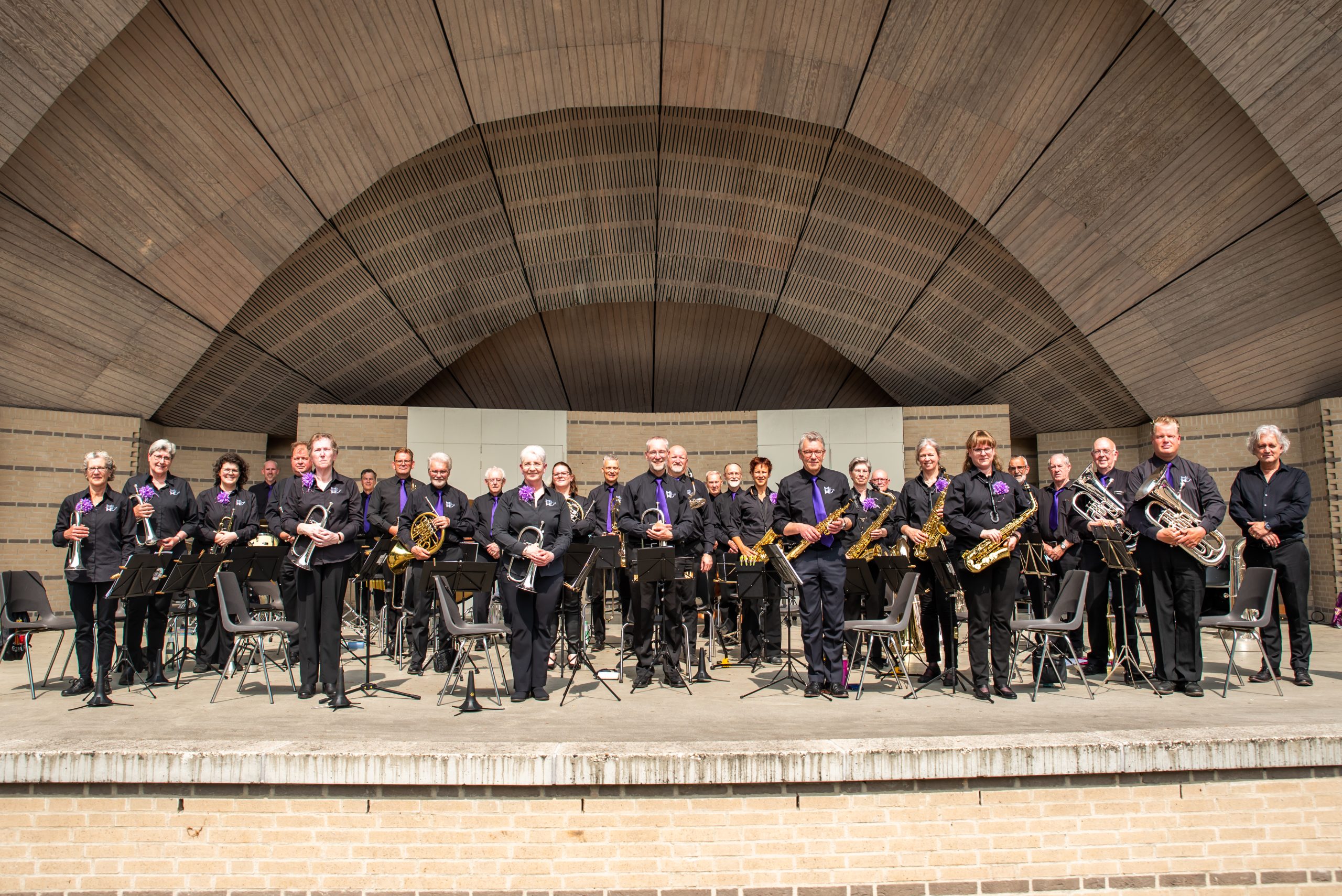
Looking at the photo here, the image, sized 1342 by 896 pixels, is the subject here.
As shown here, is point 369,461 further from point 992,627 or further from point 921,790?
point 921,790

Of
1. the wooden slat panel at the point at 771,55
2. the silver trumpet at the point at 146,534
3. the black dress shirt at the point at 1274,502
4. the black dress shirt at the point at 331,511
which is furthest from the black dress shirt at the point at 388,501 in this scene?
the black dress shirt at the point at 1274,502

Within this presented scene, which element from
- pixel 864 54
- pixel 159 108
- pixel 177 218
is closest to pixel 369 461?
pixel 177 218

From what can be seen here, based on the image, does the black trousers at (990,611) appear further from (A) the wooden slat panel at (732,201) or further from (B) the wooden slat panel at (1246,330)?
(A) the wooden slat panel at (732,201)

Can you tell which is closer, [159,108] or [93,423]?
[159,108]

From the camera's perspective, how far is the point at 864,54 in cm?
1194

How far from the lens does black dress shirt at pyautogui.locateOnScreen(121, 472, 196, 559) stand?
7945mm

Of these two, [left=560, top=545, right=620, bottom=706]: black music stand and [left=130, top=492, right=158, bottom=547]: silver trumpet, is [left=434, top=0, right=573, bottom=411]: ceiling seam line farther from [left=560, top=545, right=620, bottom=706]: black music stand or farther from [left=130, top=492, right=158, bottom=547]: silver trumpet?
[left=560, top=545, right=620, bottom=706]: black music stand

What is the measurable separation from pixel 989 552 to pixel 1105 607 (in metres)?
1.81

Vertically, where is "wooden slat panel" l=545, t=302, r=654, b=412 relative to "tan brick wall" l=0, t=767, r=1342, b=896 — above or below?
above

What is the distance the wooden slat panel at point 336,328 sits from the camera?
1437 cm

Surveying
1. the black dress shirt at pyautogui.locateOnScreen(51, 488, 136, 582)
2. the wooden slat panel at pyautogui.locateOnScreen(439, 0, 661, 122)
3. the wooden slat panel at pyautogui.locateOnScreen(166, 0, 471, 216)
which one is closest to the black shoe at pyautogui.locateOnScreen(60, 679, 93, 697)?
the black dress shirt at pyautogui.locateOnScreen(51, 488, 136, 582)

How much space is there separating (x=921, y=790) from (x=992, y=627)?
2.55m

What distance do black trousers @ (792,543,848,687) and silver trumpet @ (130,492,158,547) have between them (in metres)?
5.85

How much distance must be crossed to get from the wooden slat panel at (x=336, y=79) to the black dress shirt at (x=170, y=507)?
6.03m
